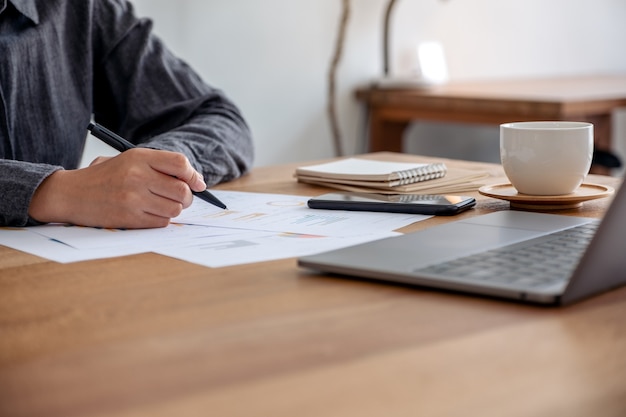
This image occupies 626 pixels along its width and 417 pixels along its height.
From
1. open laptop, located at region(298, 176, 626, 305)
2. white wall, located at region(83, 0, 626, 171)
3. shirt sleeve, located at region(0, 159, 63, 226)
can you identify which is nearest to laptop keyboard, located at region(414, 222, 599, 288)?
open laptop, located at region(298, 176, 626, 305)

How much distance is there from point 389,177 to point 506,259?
0.42m

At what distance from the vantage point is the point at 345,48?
2.94 m

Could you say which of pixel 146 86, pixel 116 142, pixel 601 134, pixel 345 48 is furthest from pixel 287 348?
pixel 345 48

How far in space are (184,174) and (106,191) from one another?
0.08m

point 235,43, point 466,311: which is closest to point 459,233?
point 466,311

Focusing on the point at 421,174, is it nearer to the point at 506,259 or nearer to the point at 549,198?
the point at 549,198

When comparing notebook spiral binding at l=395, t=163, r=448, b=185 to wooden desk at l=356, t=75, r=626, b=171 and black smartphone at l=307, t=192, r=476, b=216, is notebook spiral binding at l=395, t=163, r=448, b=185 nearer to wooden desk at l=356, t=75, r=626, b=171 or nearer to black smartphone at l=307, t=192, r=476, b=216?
black smartphone at l=307, t=192, r=476, b=216

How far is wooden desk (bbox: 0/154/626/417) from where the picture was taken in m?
0.46

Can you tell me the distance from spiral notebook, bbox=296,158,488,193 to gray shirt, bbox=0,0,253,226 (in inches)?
5.8

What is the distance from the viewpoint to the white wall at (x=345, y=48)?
263 centimetres

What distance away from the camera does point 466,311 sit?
609 mm

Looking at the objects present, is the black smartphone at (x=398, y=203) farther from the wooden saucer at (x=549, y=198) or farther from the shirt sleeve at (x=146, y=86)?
the shirt sleeve at (x=146, y=86)

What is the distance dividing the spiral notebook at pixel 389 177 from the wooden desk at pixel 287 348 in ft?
1.32

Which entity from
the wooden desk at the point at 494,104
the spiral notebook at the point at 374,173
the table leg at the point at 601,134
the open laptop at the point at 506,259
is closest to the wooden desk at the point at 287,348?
the open laptop at the point at 506,259
